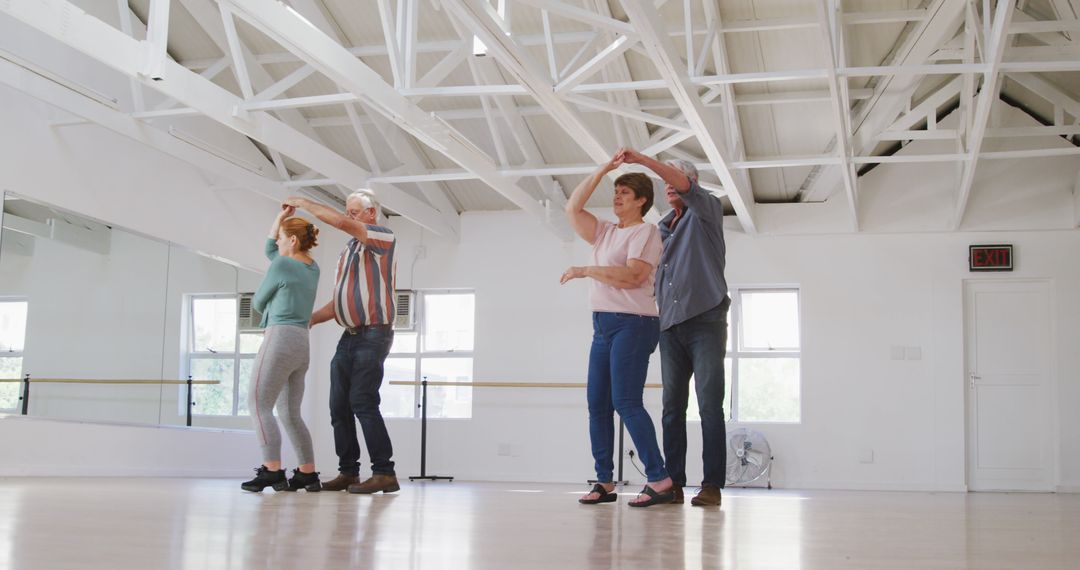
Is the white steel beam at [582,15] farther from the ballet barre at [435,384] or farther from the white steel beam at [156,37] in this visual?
the ballet barre at [435,384]

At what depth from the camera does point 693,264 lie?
361 centimetres

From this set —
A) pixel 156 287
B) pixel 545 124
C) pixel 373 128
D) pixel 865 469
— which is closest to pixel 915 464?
pixel 865 469

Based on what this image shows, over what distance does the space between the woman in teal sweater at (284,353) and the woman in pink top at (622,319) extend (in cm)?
134

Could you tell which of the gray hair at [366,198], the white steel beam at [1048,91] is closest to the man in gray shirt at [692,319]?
the gray hair at [366,198]

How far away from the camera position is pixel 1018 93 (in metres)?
9.27

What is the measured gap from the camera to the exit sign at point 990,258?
31.2 ft

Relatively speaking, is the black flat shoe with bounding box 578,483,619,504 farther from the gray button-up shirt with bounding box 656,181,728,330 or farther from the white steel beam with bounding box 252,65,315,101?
the white steel beam with bounding box 252,65,315,101

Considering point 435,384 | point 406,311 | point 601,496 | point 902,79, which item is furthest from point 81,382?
point 902,79

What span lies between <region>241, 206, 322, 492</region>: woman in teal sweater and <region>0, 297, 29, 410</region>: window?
110 inches

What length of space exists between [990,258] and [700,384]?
6.96 m

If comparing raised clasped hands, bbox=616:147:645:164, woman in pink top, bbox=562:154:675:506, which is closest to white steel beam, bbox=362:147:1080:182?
woman in pink top, bbox=562:154:675:506

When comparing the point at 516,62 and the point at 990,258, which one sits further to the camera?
the point at 990,258

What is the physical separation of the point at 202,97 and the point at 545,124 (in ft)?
12.0

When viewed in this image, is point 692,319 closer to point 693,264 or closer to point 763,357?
point 693,264
